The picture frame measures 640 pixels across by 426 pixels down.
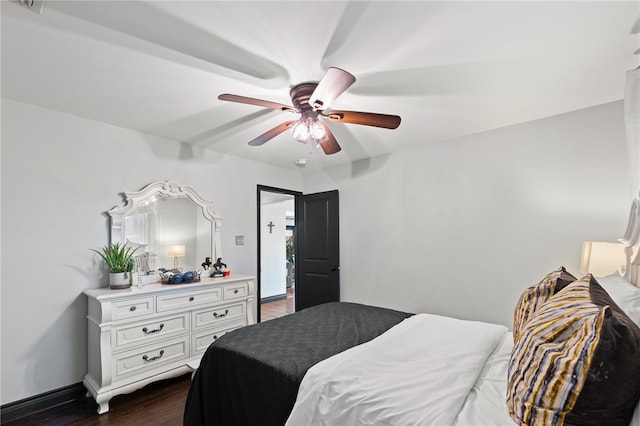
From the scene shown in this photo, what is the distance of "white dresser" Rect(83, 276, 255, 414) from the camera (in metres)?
2.50

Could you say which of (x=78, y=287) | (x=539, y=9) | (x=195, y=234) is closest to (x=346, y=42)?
(x=539, y=9)

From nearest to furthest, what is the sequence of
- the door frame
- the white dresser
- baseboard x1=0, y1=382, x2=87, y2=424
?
baseboard x1=0, y1=382, x2=87, y2=424
the white dresser
the door frame

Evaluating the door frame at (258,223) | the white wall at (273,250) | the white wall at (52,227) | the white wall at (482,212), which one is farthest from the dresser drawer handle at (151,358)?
the white wall at (273,250)

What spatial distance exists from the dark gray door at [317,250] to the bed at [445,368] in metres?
2.19

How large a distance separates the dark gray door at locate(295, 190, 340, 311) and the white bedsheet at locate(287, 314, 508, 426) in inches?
107

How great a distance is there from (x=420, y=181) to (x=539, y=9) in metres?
2.31

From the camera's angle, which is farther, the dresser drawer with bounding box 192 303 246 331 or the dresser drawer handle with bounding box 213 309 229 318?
the dresser drawer handle with bounding box 213 309 229 318

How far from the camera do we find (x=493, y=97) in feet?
8.31

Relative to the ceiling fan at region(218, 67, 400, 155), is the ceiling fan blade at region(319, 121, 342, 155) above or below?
below

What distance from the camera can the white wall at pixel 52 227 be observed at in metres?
2.45

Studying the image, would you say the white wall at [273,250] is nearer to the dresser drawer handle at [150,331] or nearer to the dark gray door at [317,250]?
the dark gray door at [317,250]

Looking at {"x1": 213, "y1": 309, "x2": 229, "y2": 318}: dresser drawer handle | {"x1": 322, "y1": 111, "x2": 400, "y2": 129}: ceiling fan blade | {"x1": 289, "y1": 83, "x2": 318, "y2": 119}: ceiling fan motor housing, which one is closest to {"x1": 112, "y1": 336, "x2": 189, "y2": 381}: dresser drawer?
{"x1": 213, "y1": 309, "x2": 229, "y2": 318}: dresser drawer handle

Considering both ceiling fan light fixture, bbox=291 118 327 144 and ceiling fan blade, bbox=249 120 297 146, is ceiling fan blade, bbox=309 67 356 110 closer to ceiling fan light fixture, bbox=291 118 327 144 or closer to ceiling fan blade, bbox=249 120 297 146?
ceiling fan light fixture, bbox=291 118 327 144

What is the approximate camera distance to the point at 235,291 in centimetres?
346
